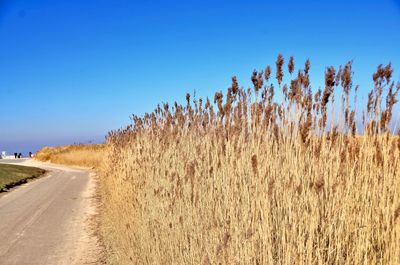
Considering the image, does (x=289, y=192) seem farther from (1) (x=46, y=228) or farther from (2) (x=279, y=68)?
(1) (x=46, y=228)

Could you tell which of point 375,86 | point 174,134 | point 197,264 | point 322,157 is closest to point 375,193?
point 322,157

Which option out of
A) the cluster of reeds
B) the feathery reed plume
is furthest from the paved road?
the feathery reed plume

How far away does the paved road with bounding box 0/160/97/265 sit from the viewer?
7.74 meters

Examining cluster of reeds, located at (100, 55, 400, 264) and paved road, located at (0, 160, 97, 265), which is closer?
cluster of reeds, located at (100, 55, 400, 264)

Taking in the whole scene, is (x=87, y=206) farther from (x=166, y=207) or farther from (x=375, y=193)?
(x=375, y=193)

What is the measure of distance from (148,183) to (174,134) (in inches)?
34.7

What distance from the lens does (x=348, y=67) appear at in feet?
10.9

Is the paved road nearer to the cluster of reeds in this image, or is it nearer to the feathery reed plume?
the cluster of reeds

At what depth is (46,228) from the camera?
32.9ft

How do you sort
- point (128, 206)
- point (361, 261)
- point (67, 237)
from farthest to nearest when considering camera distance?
point (67, 237) < point (128, 206) < point (361, 261)

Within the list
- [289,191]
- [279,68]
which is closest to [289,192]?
[289,191]

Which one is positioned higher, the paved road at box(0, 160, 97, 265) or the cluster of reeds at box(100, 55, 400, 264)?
the cluster of reeds at box(100, 55, 400, 264)

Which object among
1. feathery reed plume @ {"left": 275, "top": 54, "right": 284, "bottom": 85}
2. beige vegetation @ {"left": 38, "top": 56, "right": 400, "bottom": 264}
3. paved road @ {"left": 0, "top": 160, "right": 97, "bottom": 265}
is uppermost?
feathery reed plume @ {"left": 275, "top": 54, "right": 284, "bottom": 85}

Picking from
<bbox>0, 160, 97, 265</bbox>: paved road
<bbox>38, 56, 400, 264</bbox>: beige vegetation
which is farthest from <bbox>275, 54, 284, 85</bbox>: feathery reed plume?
<bbox>0, 160, 97, 265</bbox>: paved road
